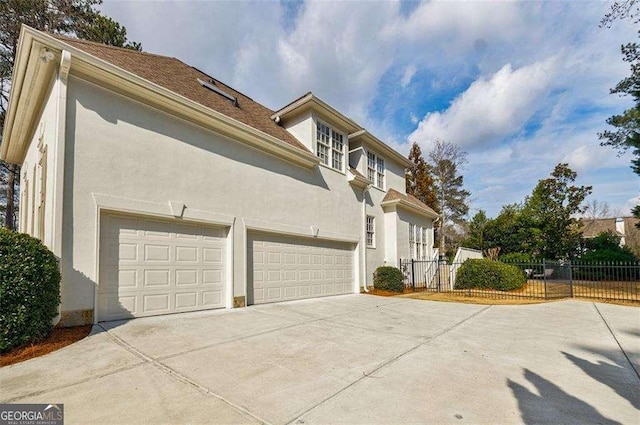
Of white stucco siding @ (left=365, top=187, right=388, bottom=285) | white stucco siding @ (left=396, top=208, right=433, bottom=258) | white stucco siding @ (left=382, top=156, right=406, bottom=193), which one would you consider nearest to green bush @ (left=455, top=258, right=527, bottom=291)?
white stucco siding @ (left=396, top=208, right=433, bottom=258)

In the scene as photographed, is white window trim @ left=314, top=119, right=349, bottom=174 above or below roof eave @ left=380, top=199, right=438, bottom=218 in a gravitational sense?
above

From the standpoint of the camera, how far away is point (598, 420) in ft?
10.0

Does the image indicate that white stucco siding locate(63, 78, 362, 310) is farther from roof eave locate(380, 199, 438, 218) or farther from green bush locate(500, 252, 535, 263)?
green bush locate(500, 252, 535, 263)

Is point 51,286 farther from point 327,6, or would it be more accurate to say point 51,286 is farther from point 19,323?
point 327,6

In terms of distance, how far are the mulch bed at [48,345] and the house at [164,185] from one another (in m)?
0.42

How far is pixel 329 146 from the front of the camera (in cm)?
1358

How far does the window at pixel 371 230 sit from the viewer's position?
15516mm

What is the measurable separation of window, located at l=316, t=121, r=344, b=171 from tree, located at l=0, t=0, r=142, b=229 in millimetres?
13156

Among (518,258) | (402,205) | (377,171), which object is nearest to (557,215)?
(518,258)

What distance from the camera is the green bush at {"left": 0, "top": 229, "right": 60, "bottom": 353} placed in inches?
178

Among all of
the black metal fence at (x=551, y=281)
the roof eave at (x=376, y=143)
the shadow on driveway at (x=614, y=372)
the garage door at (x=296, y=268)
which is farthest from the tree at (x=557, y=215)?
the shadow on driveway at (x=614, y=372)

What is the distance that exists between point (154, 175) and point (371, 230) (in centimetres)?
1074

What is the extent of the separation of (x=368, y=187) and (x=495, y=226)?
15.9 m

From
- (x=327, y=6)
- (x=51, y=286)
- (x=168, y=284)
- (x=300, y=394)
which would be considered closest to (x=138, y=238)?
(x=168, y=284)
